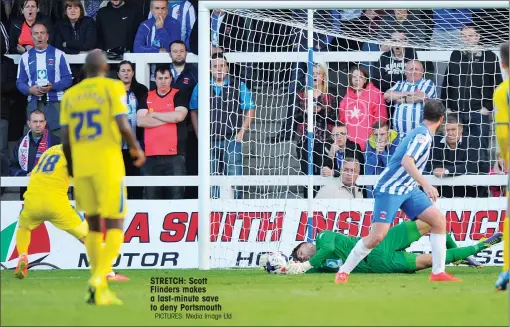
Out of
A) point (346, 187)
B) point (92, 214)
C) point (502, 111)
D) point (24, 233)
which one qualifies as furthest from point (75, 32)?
point (502, 111)

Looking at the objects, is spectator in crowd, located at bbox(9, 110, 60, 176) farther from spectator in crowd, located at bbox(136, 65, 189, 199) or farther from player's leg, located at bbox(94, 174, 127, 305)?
player's leg, located at bbox(94, 174, 127, 305)

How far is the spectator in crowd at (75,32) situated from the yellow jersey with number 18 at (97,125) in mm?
6663

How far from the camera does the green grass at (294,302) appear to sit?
7.54 meters

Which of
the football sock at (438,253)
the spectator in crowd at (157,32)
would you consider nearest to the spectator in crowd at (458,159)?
the football sock at (438,253)

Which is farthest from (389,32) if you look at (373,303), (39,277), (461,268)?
(373,303)

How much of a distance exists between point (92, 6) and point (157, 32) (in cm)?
143

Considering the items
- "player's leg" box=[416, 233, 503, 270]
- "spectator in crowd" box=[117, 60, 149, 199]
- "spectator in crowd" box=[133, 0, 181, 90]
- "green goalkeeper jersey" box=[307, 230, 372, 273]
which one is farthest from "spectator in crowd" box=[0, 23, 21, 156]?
"player's leg" box=[416, 233, 503, 270]

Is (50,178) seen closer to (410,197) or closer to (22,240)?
(22,240)

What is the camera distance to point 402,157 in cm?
1138

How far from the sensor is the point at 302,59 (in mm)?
15008

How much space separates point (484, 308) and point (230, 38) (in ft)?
26.1

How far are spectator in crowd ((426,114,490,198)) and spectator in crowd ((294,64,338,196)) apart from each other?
155 centimetres

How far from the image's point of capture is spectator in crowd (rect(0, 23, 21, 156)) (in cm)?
1530

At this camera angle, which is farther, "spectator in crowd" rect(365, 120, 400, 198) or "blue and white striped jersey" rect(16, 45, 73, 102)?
"blue and white striped jersey" rect(16, 45, 73, 102)
